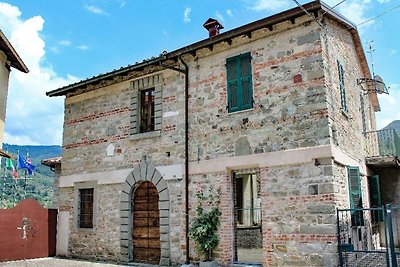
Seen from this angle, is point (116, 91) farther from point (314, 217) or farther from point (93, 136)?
point (314, 217)

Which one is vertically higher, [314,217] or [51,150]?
[51,150]

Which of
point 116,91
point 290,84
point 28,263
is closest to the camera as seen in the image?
point 290,84

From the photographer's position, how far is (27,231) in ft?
39.4

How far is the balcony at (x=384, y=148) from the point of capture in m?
10.8

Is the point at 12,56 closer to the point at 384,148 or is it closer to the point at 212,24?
the point at 212,24

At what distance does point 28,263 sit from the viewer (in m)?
10.9

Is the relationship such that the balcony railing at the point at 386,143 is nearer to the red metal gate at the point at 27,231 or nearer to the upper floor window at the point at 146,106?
the upper floor window at the point at 146,106

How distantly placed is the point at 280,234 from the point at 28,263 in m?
7.62

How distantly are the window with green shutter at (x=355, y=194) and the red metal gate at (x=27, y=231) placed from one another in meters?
9.58

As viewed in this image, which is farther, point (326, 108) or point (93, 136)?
point (93, 136)

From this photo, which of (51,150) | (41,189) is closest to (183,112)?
(41,189)

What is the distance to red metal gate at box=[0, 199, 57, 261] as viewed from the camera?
11.4 m

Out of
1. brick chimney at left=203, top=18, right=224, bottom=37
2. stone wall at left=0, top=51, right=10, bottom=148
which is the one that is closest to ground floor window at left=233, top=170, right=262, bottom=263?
brick chimney at left=203, top=18, right=224, bottom=37

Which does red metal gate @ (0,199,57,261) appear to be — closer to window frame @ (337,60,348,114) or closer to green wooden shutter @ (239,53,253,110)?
green wooden shutter @ (239,53,253,110)
